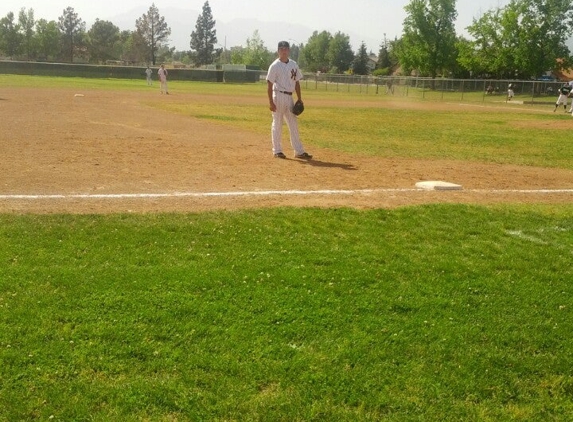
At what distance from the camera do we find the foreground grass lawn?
349 cm

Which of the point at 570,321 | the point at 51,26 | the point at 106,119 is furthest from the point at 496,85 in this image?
the point at 51,26

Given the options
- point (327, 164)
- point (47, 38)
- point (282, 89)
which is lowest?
point (327, 164)

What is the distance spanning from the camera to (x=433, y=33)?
7369 centimetres

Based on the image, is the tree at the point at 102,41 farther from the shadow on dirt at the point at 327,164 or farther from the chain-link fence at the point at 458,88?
the shadow on dirt at the point at 327,164

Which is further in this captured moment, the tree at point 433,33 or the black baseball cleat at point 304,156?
the tree at point 433,33

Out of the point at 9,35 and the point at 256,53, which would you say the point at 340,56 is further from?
the point at 9,35

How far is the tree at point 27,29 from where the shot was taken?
372 ft

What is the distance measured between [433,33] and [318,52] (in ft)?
231

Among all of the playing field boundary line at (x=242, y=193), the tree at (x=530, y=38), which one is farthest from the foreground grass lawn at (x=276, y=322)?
the tree at (x=530, y=38)

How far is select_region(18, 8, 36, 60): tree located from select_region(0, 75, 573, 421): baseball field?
384 ft

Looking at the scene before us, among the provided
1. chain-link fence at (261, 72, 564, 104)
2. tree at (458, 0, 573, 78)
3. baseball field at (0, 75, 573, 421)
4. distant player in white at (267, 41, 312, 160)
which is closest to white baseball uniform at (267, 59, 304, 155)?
distant player in white at (267, 41, 312, 160)

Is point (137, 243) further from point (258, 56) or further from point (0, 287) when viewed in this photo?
point (258, 56)

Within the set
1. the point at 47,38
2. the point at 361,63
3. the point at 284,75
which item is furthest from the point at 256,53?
the point at 284,75

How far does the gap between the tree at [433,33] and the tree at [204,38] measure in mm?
78241
